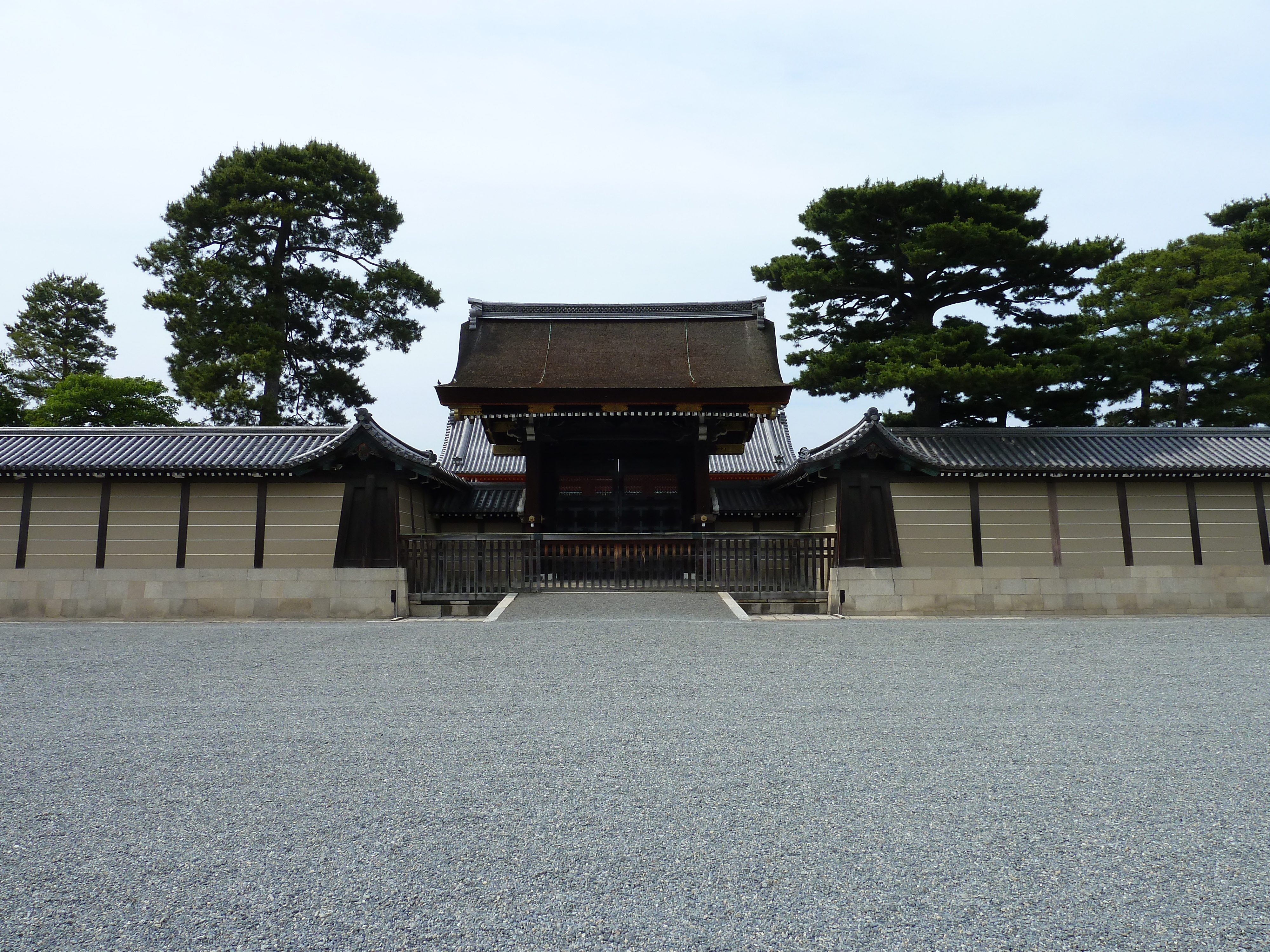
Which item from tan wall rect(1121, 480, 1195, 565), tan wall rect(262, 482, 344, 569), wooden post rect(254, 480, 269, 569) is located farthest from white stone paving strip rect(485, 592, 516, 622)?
tan wall rect(1121, 480, 1195, 565)

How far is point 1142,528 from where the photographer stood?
535 inches

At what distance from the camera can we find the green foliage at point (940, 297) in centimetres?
1505

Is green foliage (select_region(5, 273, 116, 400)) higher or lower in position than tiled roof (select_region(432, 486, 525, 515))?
higher

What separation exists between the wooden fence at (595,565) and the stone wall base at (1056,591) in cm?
68

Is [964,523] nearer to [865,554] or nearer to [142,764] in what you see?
[865,554]

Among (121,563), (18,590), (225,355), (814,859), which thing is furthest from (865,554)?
(225,355)

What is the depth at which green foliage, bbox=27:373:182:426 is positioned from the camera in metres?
21.2

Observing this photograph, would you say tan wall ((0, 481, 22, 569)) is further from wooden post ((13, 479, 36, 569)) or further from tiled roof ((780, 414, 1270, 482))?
tiled roof ((780, 414, 1270, 482))

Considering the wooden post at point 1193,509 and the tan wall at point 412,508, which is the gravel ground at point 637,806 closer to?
the tan wall at point 412,508

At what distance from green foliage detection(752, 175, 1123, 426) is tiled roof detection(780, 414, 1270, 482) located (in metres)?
1.19

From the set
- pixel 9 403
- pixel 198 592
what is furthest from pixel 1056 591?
pixel 9 403

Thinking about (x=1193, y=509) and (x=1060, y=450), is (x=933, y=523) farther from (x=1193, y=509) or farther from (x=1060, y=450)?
(x=1193, y=509)

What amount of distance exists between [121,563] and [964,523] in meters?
15.5

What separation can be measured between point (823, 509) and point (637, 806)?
11384mm
